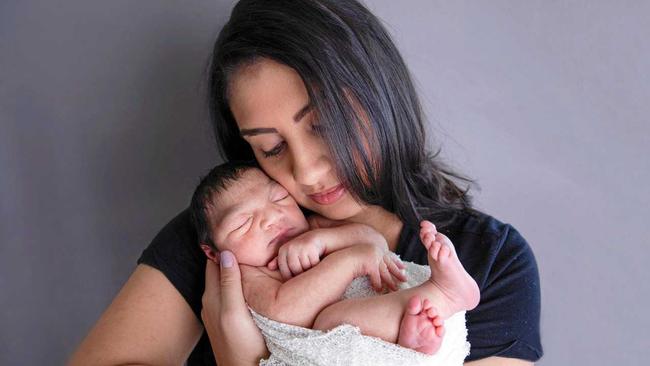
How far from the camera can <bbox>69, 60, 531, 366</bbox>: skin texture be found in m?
1.40

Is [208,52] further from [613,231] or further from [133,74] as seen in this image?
[613,231]

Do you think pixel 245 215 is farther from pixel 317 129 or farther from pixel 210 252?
pixel 317 129

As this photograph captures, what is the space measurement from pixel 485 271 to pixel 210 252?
610 millimetres

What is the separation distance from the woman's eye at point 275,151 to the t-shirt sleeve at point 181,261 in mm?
282

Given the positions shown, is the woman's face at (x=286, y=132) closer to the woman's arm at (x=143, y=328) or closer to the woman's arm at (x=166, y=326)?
the woman's arm at (x=166, y=326)

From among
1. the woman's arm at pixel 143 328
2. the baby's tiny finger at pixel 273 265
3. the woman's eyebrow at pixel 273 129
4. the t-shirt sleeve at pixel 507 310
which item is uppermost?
the woman's eyebrow at pixel 273 129

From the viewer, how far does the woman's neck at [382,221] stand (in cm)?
159

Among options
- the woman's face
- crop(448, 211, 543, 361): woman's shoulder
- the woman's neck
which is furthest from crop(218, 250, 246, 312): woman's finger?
crop(448, 211, 543, 361): woman's shoulder

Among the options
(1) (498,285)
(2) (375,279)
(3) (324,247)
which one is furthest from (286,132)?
(1) (498,285)

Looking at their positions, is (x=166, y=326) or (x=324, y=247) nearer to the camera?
(x=324, y=247)

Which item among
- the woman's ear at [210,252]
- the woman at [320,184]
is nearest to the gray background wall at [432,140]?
the woman at [320,184]

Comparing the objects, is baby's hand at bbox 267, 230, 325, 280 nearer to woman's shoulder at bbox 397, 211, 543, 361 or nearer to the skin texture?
the skin texture

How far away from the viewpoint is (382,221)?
1621mm

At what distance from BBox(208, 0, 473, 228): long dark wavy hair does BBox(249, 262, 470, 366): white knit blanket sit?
0.24m
